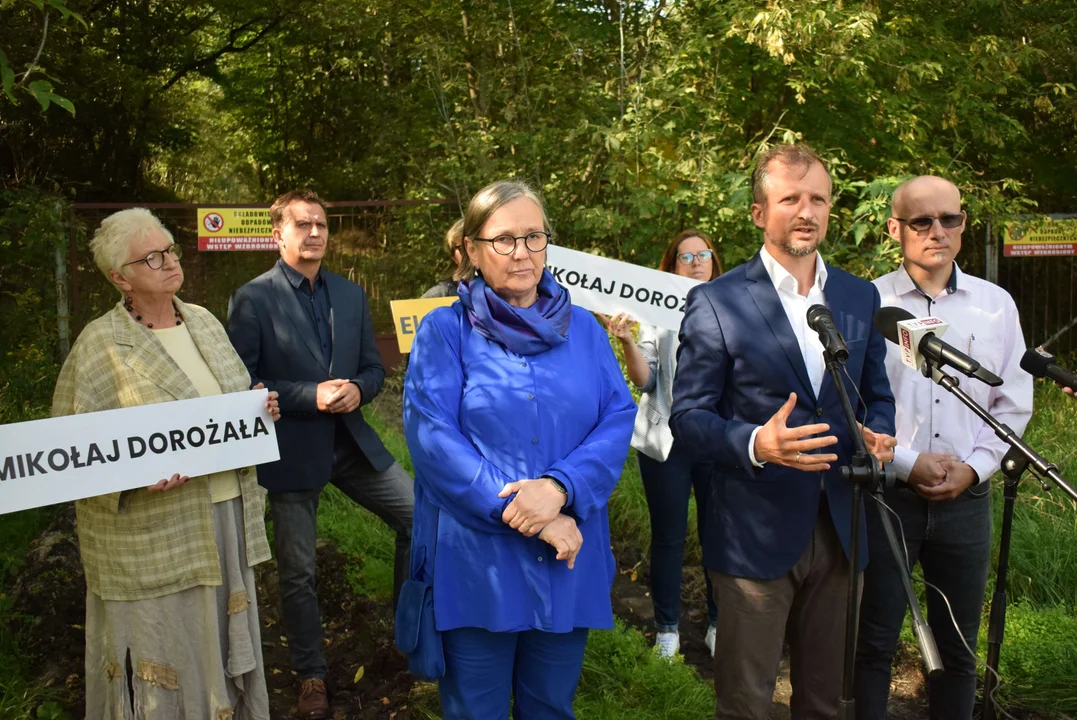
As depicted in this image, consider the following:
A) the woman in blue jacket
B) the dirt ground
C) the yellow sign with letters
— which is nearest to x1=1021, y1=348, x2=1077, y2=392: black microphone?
the woman in blue jacket

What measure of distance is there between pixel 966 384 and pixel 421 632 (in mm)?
2373

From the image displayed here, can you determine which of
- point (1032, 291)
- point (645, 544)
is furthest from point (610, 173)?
point (1032, 291)

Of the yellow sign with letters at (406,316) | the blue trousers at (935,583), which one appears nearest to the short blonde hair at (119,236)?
the yellow sign with letters at (406,316)

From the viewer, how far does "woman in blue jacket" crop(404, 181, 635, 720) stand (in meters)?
3.12

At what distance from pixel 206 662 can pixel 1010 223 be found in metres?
8.07

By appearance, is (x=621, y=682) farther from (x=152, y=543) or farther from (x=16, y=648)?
(x=16, y=648)

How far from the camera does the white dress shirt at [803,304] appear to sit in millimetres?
3367

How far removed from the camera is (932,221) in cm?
390

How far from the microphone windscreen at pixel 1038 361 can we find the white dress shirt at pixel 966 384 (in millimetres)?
1010

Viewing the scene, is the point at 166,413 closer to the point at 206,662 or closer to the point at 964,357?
the point at 206,662

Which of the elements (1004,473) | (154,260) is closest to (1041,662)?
(1004,473)

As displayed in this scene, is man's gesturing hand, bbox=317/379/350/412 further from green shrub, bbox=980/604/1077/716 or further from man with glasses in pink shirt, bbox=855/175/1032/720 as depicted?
green shrub, bbox=980/604/1077/716

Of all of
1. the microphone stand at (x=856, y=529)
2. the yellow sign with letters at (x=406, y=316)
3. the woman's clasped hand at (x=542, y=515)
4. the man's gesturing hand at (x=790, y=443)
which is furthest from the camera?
the yellow sign with letters at (x=406, y=316)

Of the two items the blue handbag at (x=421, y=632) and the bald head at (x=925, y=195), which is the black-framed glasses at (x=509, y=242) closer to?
the blue handbag at (x=421, y=632)
